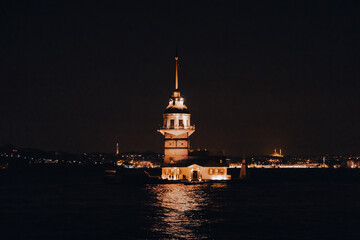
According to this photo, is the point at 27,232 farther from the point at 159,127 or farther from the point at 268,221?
the point at 159,127

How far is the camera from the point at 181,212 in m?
52.8

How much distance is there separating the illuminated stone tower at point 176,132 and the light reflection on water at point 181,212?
696 inches

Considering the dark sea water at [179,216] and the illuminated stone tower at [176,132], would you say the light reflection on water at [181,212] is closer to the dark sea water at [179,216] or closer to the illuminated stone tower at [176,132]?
the dark sea water at [179,216]

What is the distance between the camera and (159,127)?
97625mm

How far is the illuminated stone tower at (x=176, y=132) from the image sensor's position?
315 ft

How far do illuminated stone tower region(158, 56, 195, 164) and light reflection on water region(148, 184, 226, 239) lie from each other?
1767 cm

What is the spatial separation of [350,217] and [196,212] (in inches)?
534

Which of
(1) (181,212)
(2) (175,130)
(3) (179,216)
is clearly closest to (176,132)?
(2) (175,130)

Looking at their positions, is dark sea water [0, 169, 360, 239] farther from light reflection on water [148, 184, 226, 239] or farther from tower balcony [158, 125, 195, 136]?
tower balcony [158, 125, 195, 136]

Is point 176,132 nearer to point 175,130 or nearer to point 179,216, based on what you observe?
point 175,130

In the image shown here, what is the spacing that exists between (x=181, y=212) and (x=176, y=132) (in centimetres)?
4403

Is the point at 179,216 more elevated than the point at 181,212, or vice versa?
the point at 181,212

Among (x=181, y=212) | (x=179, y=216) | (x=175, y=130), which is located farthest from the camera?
(x=175, y=130)

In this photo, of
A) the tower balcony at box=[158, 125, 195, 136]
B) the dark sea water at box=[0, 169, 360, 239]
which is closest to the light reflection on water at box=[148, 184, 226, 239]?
the dark sea water at box=[0, 169, 360, 239]
